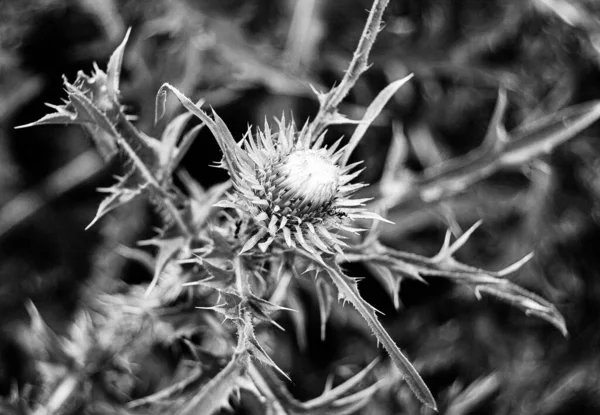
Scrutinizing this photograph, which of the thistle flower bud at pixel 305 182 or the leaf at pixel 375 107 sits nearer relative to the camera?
the thistle flower bud at pixel 305 182

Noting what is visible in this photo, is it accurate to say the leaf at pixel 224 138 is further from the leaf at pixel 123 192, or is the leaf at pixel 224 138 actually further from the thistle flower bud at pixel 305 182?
the leaf at pixel 123 192

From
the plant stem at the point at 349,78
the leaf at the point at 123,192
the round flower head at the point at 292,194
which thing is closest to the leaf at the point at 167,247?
the leaf at the point at 123,192

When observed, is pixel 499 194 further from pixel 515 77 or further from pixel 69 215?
pixel 69 215

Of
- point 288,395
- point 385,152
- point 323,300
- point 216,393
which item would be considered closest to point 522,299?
point 323,300

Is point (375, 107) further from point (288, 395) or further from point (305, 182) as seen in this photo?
point (288, 395)

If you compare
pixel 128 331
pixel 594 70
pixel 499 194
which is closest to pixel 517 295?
pixel 128 331

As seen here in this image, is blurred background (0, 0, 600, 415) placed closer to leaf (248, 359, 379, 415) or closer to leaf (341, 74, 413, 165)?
leaf (248, 359, 379, 415)
